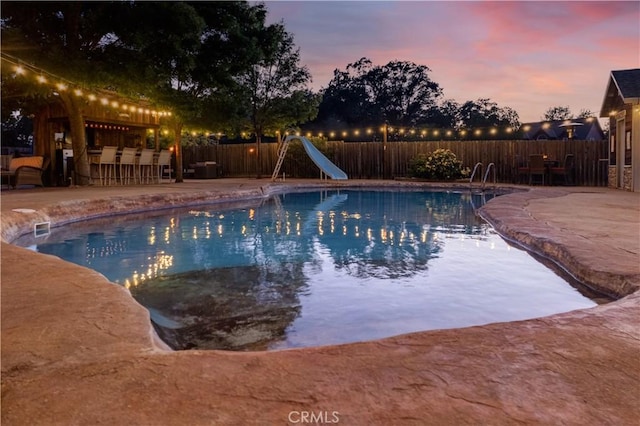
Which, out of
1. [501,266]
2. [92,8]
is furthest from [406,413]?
[92,8]

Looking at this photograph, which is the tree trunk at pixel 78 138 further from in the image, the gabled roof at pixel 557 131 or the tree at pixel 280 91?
the gabled roof at pixel 557 131

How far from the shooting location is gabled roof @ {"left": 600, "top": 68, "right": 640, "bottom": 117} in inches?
427

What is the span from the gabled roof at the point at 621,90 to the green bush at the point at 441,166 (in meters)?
4.46

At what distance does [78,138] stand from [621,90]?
1307 centimetres

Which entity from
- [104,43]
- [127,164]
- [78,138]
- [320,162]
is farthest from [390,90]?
[78,138]

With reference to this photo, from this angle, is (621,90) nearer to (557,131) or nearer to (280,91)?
(280,91)

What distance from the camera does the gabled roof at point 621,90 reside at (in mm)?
10855

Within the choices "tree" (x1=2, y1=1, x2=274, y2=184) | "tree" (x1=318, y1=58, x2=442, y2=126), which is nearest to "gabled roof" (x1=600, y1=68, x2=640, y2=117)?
"tree" (x1=2, y1=1, x2=274, y2=184)

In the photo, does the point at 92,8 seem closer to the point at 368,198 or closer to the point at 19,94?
the point at 19,94

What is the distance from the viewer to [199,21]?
35.5 feet

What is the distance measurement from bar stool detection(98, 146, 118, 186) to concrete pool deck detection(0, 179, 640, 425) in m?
10.3

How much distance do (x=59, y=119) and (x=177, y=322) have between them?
12160 mm

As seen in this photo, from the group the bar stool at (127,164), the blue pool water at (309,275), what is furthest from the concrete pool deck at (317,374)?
the bar stool at (127,164)

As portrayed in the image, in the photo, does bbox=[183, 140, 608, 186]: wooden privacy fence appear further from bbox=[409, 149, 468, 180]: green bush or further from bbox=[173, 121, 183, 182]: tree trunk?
bbox=[173, 121, 183, 182]: tree trunk
